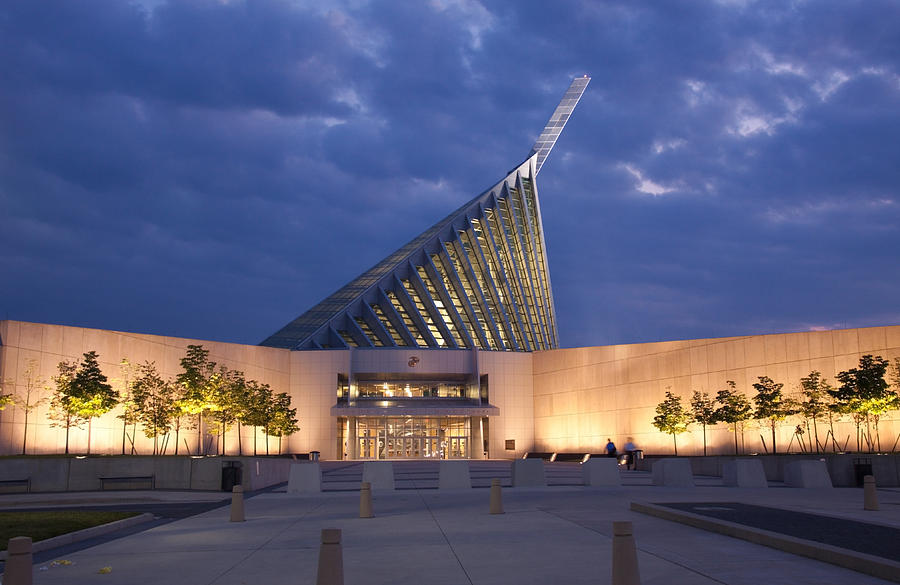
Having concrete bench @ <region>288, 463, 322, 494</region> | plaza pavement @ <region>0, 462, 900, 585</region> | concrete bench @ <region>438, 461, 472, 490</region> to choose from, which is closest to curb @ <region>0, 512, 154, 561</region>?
plaza pavement @ <region>0, 462, 900, 585</region>

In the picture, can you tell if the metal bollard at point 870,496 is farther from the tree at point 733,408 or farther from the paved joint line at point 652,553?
the tree at point 733,408

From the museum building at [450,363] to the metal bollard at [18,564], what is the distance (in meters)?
32.9

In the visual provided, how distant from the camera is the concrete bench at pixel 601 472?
27875mm

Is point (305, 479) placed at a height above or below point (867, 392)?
below

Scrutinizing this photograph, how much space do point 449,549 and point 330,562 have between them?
4997mm

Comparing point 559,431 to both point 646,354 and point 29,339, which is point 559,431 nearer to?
point 646,354

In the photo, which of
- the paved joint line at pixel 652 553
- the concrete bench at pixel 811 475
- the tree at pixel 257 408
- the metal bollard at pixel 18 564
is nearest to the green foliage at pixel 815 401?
the concrete bench at pixel 811 475

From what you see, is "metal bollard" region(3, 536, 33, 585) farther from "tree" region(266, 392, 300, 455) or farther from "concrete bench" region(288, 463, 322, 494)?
"tree" region(266, 392, 300, 455)

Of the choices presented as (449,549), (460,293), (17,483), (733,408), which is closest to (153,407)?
(17,483)

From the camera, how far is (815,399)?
40.3m

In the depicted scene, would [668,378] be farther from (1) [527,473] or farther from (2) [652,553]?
(2) [652,553]

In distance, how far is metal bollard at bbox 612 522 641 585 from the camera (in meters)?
7.22

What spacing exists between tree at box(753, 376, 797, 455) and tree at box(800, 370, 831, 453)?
2.56ft

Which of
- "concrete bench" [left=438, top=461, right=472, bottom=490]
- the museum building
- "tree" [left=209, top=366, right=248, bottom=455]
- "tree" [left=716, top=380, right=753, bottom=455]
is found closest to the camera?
"concrete bench" [left=438, top=461, right=472, bottom=490]
